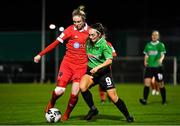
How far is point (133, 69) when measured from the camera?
39.9 metres

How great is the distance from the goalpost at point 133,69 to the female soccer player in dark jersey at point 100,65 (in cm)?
2656

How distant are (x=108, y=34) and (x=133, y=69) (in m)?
3.40

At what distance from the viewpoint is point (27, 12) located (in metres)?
49.0

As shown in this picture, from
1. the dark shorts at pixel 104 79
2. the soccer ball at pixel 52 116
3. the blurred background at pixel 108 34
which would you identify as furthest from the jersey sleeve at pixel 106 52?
the blurred background at pixel 108 34

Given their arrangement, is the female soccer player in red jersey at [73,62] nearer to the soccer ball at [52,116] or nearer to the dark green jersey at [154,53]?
the soccer ball at [52,116]

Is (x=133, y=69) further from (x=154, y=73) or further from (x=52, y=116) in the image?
(x=52, y=116)

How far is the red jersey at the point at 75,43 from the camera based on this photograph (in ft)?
42.2

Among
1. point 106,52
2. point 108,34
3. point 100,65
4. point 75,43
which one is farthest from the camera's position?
point 108,34

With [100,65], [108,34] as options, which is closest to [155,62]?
[100,65]

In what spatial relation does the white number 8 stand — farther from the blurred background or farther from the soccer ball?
the blurred background

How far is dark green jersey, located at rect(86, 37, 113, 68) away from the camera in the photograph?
1241 cm

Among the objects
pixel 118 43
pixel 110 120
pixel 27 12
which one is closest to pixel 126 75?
pixel 118 43

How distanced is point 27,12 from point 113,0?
716cm

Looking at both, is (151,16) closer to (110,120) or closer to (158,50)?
(158,50)
